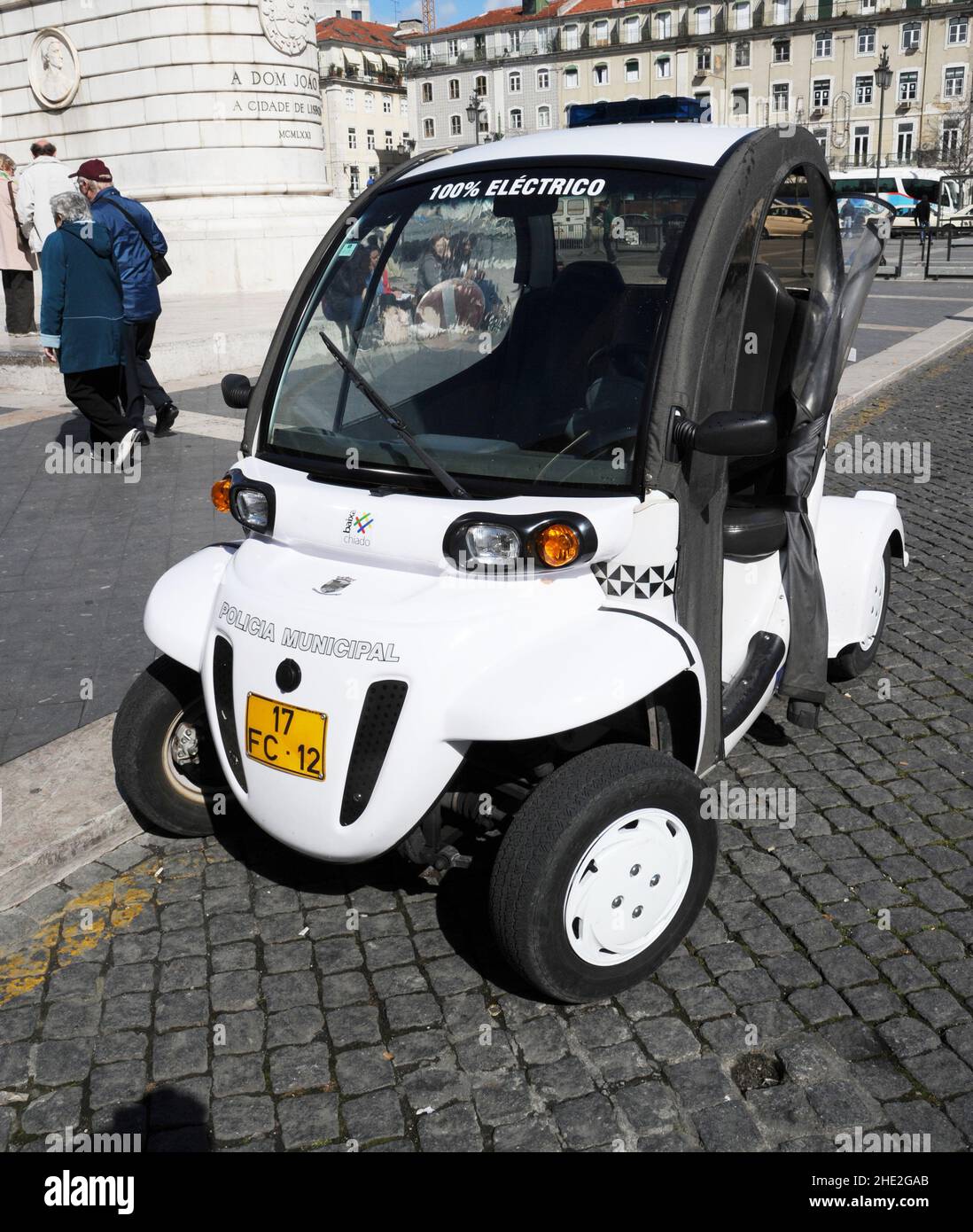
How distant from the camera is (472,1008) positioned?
2.86 m

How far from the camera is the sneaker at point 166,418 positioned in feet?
29.4

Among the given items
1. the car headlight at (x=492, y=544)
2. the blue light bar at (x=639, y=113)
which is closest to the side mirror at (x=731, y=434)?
the car headlight at (x=492, y=544)

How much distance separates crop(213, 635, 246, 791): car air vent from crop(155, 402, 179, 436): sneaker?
6.48 meters

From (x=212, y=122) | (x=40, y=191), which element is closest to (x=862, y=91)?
(x=212, y=122)

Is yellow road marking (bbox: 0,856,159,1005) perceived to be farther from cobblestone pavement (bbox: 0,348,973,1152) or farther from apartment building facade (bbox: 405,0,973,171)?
apartment building facade (bbox: 405,0,973,171)

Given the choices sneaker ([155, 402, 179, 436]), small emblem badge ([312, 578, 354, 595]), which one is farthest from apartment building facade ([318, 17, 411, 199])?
small emblem badge ([312, 578, 354, 595])

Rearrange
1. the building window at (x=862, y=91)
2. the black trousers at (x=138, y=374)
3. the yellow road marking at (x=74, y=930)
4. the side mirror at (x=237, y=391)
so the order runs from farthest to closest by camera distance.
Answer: the building window at (x=862, y=91)
the black trousers at (x=138, y=374)
the side mirror at (x=237, y=391)
the yellow road marking at (x=74, y=930)

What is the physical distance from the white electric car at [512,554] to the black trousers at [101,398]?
4808 millimetres

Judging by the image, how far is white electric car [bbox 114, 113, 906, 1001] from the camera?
2605mm

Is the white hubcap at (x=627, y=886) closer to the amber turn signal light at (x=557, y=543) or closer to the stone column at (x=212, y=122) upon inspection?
the amber turn signal light at (x=557, y=543)

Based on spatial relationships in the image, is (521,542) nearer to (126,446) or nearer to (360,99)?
(126,446)

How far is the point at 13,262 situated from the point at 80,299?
5.05 metres
